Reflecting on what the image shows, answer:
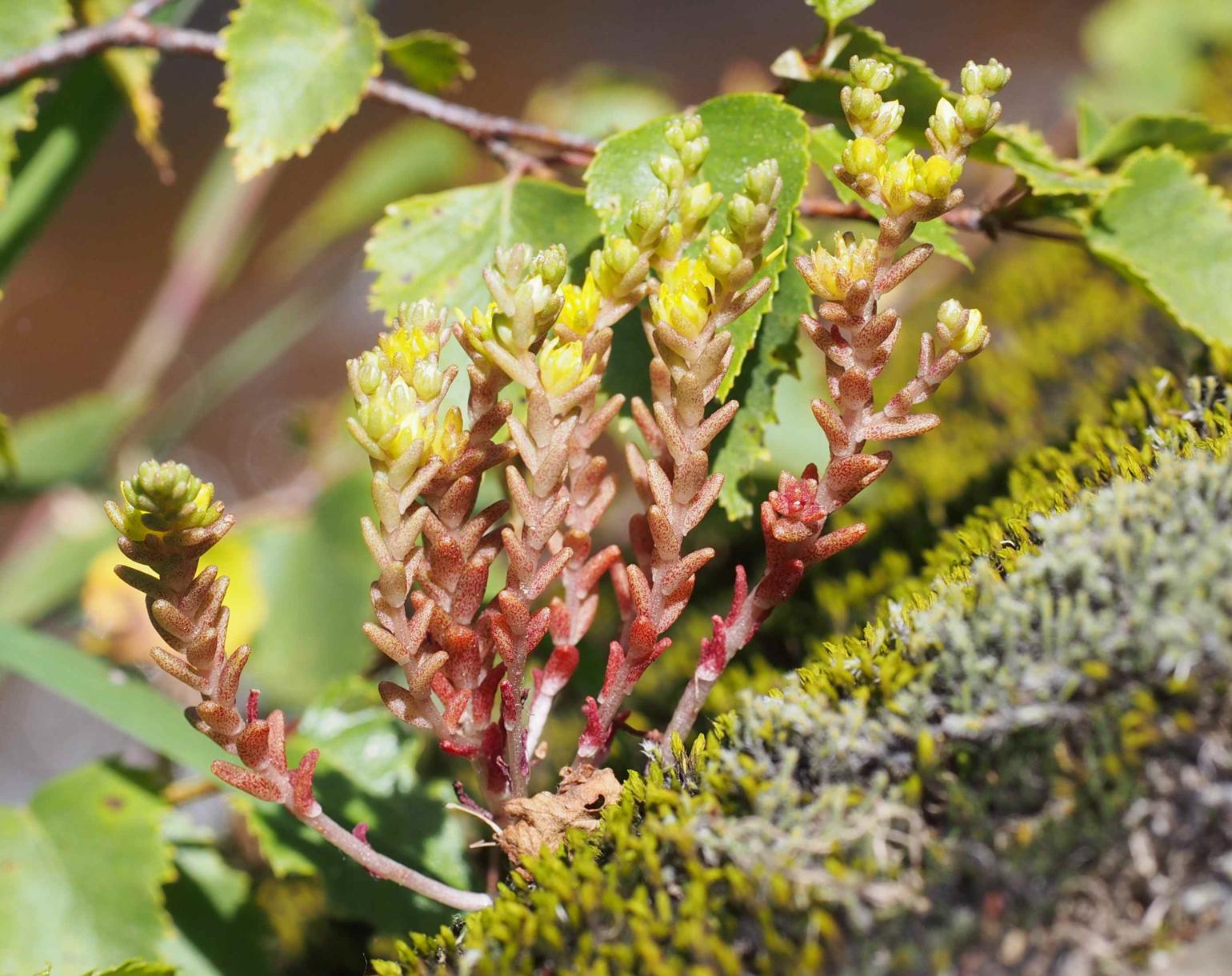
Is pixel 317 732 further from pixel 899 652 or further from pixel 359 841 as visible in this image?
pixel 899 652

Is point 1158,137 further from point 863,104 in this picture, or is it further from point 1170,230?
point 863,104

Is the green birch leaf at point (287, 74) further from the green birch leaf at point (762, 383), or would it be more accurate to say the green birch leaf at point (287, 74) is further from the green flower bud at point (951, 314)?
the green flower bud at point (951, 314)

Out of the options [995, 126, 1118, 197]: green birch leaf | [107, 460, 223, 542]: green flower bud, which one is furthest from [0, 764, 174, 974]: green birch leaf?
[995, 126, 1118, 197]: green birch leaf

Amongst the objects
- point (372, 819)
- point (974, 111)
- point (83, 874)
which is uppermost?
point (974, 111)

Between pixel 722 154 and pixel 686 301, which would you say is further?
pixel 722 154

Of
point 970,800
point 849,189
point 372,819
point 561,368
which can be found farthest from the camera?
point 372,819

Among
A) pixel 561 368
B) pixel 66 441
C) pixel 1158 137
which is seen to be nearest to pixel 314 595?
pixel 66 441

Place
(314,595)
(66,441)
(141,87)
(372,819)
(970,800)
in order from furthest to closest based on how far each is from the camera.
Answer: (66,441), (314,595), (141,87), (372,819), (970,800)

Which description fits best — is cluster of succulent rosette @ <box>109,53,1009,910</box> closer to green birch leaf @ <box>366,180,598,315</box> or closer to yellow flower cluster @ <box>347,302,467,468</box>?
yellow flower cluster @ <box>347,302,467,468</box>
